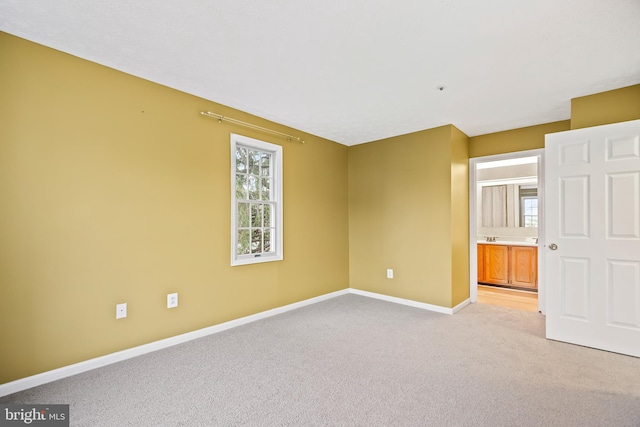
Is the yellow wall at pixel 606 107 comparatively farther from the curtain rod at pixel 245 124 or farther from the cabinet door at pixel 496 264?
the curtain rod at pixel 245 124

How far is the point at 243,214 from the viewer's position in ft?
12.2

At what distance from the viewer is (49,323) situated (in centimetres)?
226

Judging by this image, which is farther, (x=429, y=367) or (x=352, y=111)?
(x=352, y=111)

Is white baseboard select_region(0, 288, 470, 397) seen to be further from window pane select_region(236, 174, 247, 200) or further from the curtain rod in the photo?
the curtain rod

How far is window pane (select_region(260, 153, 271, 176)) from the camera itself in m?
3.94

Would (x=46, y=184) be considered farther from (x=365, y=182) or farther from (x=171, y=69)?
(x=365, y=182)

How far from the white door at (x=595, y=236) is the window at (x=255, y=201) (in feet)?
9.88

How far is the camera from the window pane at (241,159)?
12.0 ft

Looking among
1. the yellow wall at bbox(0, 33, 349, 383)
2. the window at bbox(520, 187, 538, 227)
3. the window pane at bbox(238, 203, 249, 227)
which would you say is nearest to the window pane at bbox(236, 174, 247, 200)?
the window pane at bbox(238, 203, 249, 227)

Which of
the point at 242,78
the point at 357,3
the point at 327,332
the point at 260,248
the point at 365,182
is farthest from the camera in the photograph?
the point at 365,182

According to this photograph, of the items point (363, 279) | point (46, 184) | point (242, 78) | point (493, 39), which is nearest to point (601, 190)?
point (493, 39)

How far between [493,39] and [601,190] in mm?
1823

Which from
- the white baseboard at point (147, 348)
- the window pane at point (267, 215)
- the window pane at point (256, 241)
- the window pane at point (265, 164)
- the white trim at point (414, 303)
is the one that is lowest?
the white trim at point (414, 303)

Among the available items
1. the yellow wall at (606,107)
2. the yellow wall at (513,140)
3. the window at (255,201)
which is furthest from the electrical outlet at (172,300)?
the yellow wall at (606,107)
